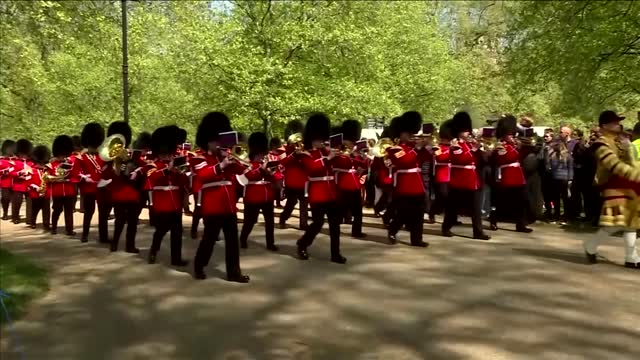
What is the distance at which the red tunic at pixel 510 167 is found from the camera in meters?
11.2

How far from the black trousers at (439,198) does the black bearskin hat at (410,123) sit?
134 cm

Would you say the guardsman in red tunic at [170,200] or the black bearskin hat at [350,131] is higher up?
the black bearskin hat at [350,131]

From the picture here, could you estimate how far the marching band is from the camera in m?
8.12

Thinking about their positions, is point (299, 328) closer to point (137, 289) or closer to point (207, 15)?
point (137, 289)

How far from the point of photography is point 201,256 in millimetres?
8070

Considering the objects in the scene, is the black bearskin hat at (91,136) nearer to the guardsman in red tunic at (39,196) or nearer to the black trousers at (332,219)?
the guardsman in red tunic at (39,196)

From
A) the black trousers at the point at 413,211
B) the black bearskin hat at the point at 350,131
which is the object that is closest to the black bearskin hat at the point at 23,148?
the black bearskin hat at the point at 350,131

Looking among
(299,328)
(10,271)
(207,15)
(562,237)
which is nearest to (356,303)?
(299,328)

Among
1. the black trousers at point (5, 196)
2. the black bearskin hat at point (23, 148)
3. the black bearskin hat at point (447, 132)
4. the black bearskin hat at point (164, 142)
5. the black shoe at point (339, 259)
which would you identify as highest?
the black bearskin hat at point (447, 132)

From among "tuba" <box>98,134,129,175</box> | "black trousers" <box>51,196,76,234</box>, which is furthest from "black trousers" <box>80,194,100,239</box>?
"tuba" <box>98,134,129,175</box>

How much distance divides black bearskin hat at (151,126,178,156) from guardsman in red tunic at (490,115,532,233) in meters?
5.23

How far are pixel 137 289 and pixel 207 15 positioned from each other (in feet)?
61.1

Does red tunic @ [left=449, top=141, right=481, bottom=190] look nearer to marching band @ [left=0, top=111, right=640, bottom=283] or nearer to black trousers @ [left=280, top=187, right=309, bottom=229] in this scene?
marching band @ [left=0, top=111, right=640, bottom=283]

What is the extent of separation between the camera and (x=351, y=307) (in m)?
6.59
